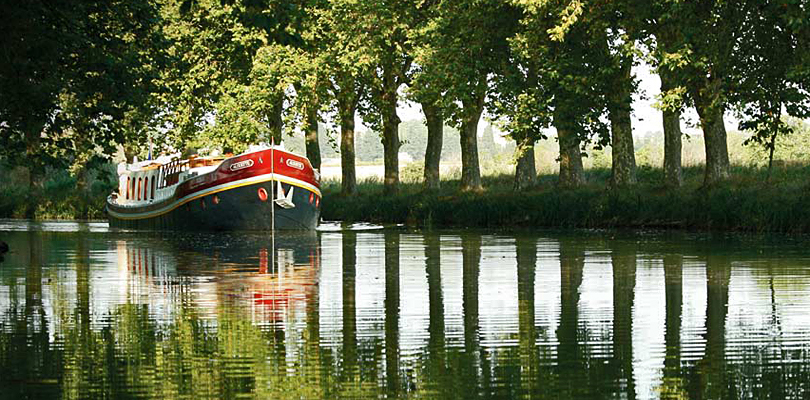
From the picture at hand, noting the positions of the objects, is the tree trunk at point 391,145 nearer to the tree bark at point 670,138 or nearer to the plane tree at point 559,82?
the plane tree at point 559,82

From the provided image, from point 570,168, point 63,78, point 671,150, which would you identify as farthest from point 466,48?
point 63,78

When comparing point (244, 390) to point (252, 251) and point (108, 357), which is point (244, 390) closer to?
point (108, 357)

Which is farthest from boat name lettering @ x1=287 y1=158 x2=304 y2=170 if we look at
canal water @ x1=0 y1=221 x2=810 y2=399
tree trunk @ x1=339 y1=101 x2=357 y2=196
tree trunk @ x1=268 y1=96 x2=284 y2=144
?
Answer: canal water @ x1=0 y1=221 x2=810 y2=399

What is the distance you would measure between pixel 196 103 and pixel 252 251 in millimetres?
29881

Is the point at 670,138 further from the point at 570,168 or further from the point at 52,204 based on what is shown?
the point at 52,204

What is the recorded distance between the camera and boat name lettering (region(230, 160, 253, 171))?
3928cm

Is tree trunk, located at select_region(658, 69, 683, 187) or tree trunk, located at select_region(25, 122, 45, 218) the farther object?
tree trunk, located at select_region(658, 69, 683, 187)

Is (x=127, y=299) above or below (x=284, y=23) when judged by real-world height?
below

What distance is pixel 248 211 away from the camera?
39625 millimetres

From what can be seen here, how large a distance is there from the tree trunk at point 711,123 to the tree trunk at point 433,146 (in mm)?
13703

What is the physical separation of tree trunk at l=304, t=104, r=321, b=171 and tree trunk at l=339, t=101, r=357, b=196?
105 centimetres

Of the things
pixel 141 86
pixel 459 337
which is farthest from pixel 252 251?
pixel 459 337

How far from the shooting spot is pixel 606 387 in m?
8.31

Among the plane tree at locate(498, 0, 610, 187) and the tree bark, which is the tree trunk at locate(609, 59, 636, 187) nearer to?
the plane tree at locate(498, 0, 610, 187)
